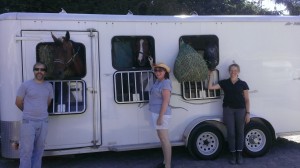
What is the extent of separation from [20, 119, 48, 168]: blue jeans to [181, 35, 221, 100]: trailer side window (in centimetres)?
241

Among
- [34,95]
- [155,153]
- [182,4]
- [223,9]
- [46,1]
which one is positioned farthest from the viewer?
[223,9]

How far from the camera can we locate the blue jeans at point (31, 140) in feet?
17.6

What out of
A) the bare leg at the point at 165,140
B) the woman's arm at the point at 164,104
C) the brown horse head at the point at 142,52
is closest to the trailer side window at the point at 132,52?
the brown horse head at the point at 142,52

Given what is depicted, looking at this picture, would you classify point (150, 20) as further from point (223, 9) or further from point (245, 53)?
point (223, 9)

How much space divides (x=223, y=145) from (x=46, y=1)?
30.3 ft

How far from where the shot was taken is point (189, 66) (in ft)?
20.1

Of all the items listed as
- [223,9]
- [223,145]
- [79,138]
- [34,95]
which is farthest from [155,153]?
[223,9]

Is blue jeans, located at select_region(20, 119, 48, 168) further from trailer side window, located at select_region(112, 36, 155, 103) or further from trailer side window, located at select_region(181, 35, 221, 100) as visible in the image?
trailer side window, located at select_region(181, 35, 221, 100)

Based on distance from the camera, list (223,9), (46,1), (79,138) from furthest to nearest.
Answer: (223,9) → (46,1) → (79,138)

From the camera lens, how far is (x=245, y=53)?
6.82 metres

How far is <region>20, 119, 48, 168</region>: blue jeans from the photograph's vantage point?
5359 millimetres

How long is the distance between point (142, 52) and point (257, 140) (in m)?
2.63

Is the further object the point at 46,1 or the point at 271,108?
the point at 46,1

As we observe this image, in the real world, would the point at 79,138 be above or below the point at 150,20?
below
